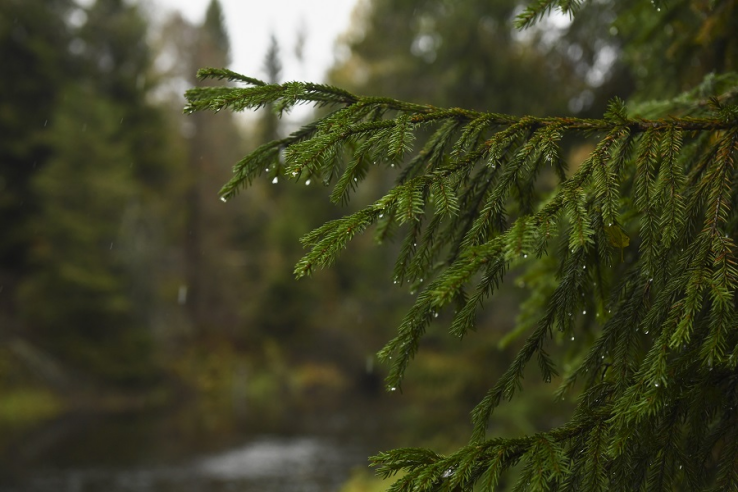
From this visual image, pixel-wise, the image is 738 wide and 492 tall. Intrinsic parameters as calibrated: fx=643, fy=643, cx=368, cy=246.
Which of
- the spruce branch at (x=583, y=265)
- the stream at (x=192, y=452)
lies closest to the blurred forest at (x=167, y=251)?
the stream at (x=192, y=452)

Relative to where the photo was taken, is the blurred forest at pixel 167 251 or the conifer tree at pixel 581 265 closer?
the conifer tree at pixel 581 265

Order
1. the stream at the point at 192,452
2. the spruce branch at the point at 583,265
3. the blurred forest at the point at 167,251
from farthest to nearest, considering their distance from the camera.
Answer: the blurred forest at the point at 167,251 → the stream at the point at 192,452 → the spruce branch at the point at 583,265

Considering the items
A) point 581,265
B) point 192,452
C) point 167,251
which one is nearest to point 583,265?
point 581,265

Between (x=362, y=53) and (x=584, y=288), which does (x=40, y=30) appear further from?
(x=584, y=288)

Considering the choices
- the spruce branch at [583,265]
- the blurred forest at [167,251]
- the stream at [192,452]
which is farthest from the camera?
the blurred forest at [167,251]

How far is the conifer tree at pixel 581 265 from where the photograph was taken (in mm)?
1584

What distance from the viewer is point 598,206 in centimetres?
173

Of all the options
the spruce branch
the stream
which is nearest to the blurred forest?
the stream

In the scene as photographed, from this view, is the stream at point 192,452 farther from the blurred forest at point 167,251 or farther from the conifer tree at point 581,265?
the conifer tree at point 581,265

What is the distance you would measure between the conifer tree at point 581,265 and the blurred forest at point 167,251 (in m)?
7.00

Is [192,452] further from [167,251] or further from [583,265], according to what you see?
[583,265]

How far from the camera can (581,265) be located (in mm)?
1730

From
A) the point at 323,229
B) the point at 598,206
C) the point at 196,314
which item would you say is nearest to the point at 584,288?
the point at 598,206

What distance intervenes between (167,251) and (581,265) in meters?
24.6
